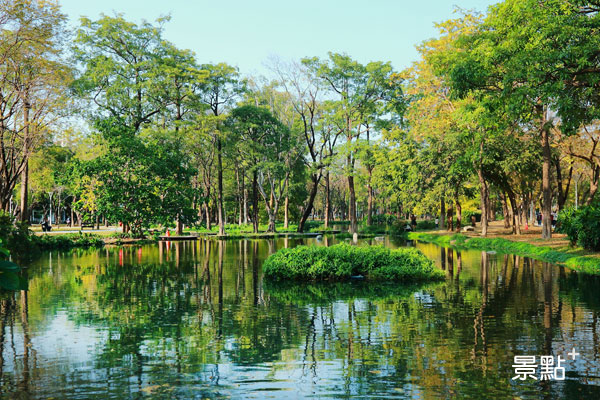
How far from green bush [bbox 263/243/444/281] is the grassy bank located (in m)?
6.54

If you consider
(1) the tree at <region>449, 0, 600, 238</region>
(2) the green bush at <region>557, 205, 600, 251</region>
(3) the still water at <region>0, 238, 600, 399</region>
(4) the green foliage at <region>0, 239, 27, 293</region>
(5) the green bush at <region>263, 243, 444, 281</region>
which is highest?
(1) the tree at <region>449, 0, 600, 238</region>

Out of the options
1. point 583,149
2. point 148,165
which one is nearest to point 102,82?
point 148,165

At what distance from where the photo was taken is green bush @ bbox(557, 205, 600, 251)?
2264 cm

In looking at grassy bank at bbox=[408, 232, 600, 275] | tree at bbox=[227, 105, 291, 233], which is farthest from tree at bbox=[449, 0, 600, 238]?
tree at bbox=[227, 105, 291, 233]

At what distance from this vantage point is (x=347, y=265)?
17609mm

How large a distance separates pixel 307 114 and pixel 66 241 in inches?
1124

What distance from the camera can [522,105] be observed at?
18469mm

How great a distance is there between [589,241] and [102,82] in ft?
116

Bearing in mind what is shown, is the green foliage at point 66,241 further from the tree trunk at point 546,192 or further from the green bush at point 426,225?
the green bush at point 426,225

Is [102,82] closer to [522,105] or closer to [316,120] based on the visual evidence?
[316,120]

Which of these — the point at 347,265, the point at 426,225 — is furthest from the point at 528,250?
the point at 426,225

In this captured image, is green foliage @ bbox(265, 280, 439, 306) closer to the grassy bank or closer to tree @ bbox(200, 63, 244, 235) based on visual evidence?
the grassy bank

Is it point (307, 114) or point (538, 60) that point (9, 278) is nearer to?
point (538, 60)

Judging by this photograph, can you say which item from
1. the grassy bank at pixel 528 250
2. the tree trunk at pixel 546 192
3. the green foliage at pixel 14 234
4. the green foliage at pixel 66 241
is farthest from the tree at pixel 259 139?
the tree trunk at pixel 546 192
